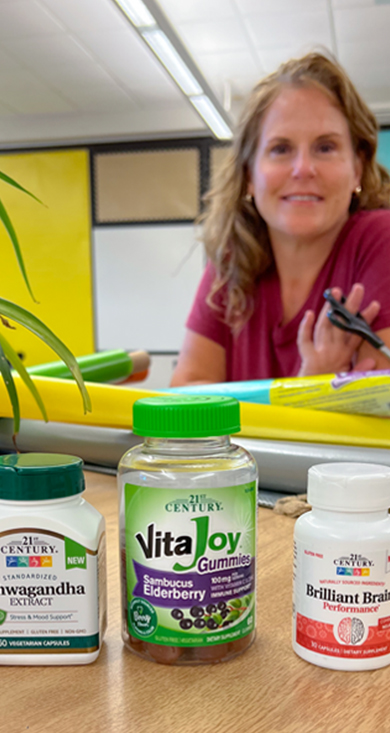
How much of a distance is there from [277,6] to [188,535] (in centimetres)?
340

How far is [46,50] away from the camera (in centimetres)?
360

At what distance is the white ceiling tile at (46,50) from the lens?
11.4ft

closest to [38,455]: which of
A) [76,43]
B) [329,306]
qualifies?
[329,306]

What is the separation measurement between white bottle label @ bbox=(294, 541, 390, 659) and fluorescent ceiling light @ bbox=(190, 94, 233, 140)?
11.3 ft

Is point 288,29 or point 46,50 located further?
point 46,50

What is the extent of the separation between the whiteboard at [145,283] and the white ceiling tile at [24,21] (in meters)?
1.72

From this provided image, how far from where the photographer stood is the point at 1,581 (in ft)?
1.17

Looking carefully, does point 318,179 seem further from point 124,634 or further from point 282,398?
point 124,634

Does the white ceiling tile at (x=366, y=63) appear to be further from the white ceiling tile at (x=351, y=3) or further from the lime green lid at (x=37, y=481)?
the lime green lid at (x=37, y=481)

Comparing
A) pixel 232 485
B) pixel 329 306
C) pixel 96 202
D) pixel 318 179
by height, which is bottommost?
pixel 232 485

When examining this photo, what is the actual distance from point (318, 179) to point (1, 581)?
113cm

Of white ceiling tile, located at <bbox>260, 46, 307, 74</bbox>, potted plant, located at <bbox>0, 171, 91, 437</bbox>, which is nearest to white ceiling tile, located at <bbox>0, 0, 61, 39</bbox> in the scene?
white ceiling tile, located at <bbox>260, 46, 307, 74</bbox>

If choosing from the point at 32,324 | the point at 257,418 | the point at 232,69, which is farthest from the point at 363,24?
the point at 32,324

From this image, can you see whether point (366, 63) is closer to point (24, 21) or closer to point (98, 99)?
point (98, 99)
